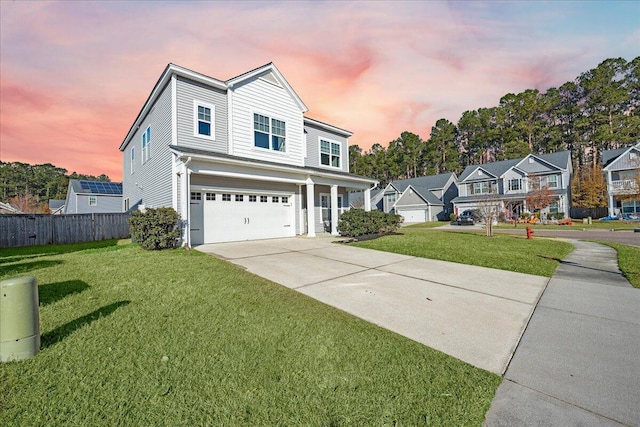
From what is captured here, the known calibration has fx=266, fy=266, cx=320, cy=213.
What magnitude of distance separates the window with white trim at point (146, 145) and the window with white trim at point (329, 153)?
8.91 m

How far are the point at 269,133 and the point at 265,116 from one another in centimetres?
83

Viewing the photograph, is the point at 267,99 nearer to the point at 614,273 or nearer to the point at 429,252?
the point at 429,252

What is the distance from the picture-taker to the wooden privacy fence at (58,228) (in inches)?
503

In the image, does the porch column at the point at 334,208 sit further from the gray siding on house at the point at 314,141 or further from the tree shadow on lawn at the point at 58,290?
the tree shadow on lawn at the point at 58,290

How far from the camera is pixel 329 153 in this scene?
16500 mm

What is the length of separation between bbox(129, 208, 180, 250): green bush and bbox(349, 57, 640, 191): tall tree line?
1744 inches

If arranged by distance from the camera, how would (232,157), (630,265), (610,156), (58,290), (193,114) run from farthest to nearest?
(610,156), (193,114), (232,157), (630,265), (58,290)

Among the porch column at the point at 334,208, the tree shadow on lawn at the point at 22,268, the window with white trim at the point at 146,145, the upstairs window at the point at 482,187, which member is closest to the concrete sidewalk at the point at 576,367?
the tree shadow on lawn at the point at 22,268

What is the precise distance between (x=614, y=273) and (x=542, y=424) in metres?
6.90

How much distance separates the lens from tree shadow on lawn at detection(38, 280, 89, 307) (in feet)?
13.5

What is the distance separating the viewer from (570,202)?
31.7 m

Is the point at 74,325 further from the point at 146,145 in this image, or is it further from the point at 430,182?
the point at 430,182

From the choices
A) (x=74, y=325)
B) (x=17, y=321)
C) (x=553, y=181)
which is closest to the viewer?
(x=17, y=321)

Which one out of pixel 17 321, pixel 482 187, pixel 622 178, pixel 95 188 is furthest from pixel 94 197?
pixel 622 178
